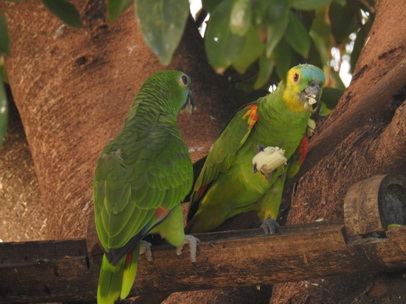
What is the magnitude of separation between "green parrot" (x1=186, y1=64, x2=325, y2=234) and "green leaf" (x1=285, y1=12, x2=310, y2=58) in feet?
3.20

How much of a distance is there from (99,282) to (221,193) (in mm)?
813

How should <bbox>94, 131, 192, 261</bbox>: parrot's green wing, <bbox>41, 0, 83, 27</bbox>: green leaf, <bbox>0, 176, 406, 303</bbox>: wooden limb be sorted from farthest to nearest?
<bbox>94, 131, 192, 261</bbox>: parrot's green wing, <bbox>41, 0, 83, 27</bbox>: green leaf, <bbox>0, 176, 406, 303</bbox>: wooden limb

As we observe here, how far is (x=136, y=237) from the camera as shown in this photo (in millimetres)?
1985

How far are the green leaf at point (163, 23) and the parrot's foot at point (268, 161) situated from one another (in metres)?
1.27

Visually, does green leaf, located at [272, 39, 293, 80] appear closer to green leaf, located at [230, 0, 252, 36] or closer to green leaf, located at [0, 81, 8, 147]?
green leaf, located at [230, 0, 252, 36]

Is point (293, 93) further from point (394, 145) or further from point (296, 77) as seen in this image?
point (394, 145)

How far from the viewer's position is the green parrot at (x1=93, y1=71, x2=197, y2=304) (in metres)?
1.94

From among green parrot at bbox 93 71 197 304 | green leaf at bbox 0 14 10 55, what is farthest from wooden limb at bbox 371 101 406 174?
green leaf at bbox 0 14 10 55

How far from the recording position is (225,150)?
259 cm

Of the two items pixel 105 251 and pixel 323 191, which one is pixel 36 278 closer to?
pixel 105 251

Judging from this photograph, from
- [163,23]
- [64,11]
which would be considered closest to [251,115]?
[64,11]

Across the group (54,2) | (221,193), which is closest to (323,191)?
(221,193)

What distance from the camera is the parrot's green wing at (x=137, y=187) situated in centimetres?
199

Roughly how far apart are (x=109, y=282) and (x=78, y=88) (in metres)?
1.37
